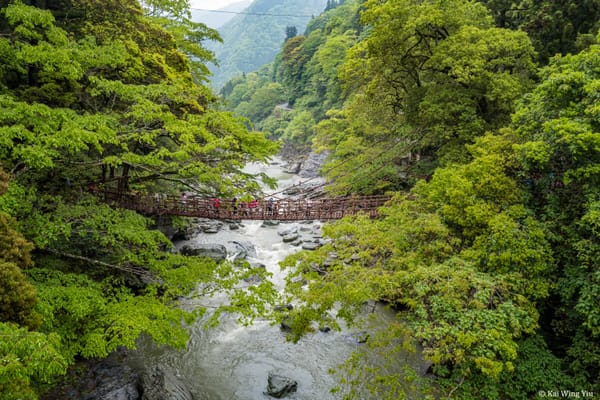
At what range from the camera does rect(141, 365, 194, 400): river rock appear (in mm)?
6368

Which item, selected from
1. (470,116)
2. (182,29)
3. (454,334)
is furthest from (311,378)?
(182,29)

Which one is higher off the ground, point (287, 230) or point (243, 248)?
point (287, 230)

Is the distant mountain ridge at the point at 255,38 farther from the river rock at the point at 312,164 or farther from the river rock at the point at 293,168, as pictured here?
the river rock at the point at 312,164

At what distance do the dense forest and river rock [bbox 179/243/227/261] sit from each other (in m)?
3.68

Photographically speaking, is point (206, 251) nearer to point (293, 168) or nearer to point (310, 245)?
point (310, 245)

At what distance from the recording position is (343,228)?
23.5ft

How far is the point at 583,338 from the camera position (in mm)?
5188

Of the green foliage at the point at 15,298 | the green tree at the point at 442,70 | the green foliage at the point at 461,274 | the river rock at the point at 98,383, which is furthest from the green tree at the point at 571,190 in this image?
the river rock at the point at 98,383

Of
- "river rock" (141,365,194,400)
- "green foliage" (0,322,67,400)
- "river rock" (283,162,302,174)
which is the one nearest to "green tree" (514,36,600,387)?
"green foliage" (0,322,67,400)

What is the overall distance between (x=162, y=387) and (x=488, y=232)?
6655mm

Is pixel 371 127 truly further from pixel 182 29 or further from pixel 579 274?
pixel 579 274

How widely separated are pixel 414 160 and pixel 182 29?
10.3 metres

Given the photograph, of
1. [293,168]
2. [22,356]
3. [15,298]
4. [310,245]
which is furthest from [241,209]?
[293,168]

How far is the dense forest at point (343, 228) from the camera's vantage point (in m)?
4.78
